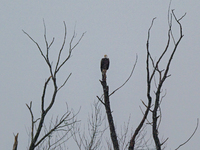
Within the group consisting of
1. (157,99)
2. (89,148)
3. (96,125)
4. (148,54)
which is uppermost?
(96,125)

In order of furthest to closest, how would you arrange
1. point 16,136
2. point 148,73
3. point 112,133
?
point 112,133
point 16,136
point 148,73

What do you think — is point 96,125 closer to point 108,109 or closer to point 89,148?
point 89,148

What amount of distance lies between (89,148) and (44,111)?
8.06m

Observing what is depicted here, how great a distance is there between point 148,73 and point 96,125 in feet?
28.4

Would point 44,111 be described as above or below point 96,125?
below

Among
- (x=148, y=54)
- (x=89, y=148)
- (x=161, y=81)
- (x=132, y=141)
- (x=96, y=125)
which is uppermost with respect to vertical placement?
(x=96, y=125)

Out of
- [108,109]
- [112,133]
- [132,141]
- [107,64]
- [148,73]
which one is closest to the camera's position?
[148,73]

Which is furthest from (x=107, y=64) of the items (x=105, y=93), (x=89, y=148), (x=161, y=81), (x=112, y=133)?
(x=161, y=81)

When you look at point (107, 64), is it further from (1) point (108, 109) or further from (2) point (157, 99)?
(2) point (157, 99)

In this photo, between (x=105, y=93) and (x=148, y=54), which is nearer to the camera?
(x=148, y=54)

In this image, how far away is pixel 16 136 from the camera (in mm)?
1783

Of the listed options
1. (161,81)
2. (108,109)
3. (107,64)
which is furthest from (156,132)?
(107,64)

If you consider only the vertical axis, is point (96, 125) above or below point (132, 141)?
above

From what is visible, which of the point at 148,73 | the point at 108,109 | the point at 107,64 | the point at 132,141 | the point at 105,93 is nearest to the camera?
the point at 148,73
